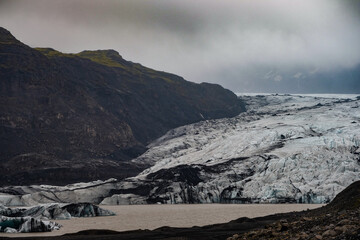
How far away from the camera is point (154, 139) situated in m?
156

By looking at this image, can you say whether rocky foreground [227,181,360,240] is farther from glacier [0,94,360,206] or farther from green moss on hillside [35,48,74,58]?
green moss on hillside [35,48,74,58]

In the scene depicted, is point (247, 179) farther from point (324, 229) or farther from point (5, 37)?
point (5, 37)

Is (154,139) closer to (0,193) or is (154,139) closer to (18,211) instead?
(0,193)

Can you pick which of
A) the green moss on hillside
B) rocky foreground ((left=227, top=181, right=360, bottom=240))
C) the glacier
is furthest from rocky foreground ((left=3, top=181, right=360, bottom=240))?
the green moss on hillside

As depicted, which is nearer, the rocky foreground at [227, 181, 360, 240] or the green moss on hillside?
the rocky foreground at [227, 181, 360, 240]

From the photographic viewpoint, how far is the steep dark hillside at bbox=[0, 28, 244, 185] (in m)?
108

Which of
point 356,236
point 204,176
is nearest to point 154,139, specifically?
point 204,176

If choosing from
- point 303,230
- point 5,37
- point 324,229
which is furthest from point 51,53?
point 324,229

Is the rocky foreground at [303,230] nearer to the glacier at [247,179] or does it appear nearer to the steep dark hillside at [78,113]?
the glacier at [247,179]

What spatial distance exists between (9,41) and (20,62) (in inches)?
465

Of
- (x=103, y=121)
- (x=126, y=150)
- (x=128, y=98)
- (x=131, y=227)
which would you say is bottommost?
(x=131, y=227)

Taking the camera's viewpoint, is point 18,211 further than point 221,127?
No

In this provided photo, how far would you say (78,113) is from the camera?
13350 cm

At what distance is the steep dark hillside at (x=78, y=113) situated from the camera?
108 metres
